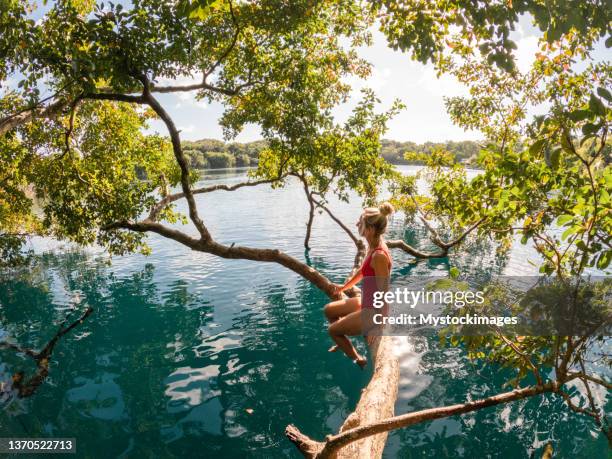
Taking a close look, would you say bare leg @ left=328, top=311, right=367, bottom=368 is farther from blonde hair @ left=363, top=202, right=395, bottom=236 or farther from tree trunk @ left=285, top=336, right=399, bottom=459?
blonde hair @ left=363, top=202, right=395, bottom=236

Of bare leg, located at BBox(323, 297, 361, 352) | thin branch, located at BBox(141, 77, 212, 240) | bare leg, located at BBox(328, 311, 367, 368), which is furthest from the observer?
thin branch, located at BBox(141, 77, 212, 240)

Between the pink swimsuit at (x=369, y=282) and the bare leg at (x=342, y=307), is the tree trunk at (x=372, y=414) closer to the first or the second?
the bare leg at (x=342, y=307)

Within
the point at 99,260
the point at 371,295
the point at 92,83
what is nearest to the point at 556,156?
the point at 371,295

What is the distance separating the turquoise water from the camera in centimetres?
737

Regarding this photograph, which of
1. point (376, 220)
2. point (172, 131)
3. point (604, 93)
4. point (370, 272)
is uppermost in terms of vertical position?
point (172, 131)

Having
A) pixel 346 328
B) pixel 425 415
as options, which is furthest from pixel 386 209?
→ pixel 425 415

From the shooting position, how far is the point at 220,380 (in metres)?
9.70

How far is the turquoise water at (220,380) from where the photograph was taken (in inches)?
290

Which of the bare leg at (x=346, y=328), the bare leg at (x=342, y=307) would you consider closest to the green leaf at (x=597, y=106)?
the bare leg at (x=346, y=328)

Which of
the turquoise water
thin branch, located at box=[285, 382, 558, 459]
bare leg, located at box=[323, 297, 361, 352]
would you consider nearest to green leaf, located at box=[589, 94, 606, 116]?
thin branch, located at box=[285, 382, 558, 459]

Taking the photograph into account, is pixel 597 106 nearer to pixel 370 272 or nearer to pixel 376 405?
pixel 370 272

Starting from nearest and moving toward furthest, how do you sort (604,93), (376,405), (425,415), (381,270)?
(604,93)
(425,415)
(376,405)
(381,270)

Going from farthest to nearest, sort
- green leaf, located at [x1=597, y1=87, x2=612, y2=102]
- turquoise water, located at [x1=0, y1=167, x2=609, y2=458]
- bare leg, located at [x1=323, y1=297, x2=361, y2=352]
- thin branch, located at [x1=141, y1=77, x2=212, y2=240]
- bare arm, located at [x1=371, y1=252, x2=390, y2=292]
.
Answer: thin branch, located at [x1=141, y1=77, x2=212, y2=240] → bare leg, located at [x1=323, y1=297, x2=361, y2=352] → turquoise water, located at [x1=0, y1=167, x2=609, y2=458] → bare arm, located at [x1=371, y1=252, x2=390, y2=292] → green leaf, located at [x1=597, y1=87, x2=612, y2=102]

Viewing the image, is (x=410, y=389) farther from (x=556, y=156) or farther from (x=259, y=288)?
(x=259, y=288)
